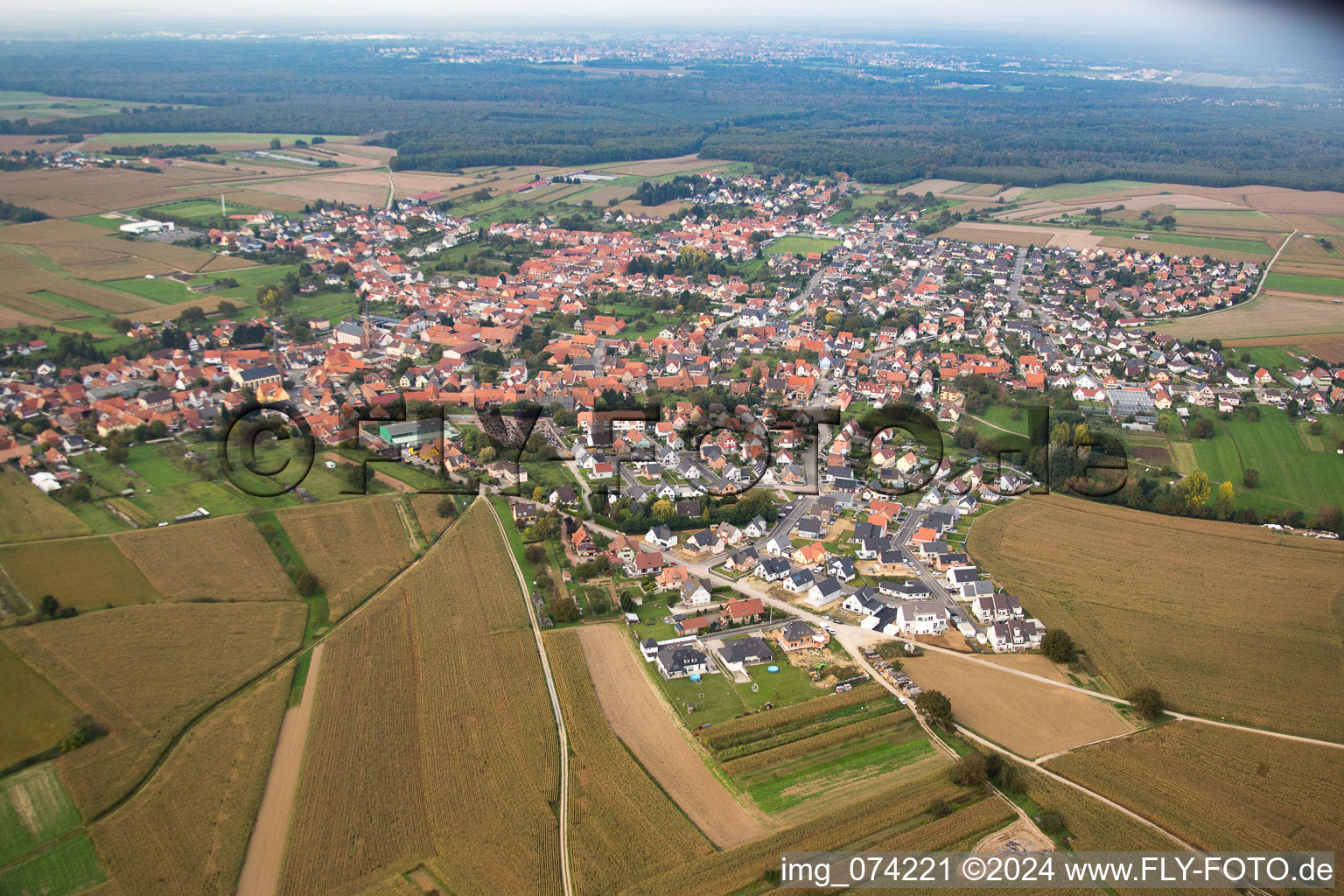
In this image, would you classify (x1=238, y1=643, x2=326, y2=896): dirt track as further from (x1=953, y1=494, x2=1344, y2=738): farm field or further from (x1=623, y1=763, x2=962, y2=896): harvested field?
(x1=953, y1=494, x2=1344, y2=738): farm field

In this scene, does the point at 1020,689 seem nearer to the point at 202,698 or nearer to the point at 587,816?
the point at 587,816

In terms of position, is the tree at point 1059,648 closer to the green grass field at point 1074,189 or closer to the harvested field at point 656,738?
the harvested field at point 656,738

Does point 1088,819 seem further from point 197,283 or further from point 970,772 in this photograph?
point 197,283

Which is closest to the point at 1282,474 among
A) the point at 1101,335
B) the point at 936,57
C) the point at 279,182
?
the point at 1101,335

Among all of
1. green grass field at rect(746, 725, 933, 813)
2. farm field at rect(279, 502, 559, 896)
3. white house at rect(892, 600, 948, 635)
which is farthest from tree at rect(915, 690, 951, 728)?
farm field at rect(279, 502, 559, 896)

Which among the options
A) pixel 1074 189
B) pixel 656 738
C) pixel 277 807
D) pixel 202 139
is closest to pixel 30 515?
pixel 277 807

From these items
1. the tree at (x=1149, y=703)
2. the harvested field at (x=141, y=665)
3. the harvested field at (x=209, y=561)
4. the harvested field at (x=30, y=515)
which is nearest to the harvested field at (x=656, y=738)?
the harvested field at (x=141, y=665)

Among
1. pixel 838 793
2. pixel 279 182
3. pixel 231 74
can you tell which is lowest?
pixel 838 793
